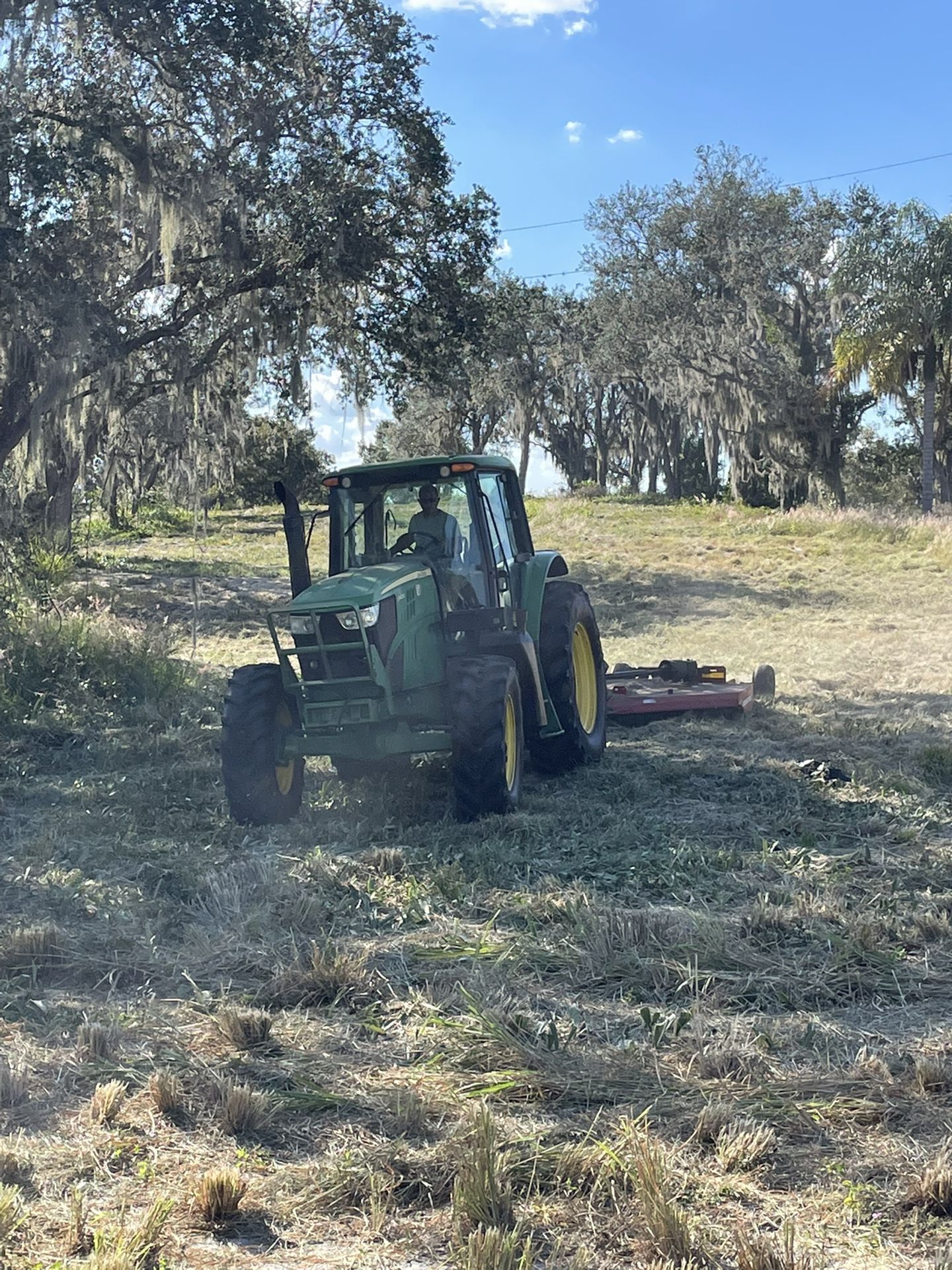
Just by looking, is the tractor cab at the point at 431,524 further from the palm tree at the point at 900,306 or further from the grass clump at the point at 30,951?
the palm tree at the point at 900,306

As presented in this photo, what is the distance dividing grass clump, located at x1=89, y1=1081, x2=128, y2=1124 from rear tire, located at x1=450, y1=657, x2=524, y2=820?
10.8ft

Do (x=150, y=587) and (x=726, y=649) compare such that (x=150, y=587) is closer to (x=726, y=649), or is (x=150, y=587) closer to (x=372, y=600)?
(x=726, y=649)

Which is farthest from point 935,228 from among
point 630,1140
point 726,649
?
point 630,1140

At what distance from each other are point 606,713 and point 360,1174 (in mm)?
6824

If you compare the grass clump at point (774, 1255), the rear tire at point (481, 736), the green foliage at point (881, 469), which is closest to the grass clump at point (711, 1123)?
the grass clump at point (774, 1255)

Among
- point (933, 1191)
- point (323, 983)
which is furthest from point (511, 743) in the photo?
point (933, 1191)

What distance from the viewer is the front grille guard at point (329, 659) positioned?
23.2 ft

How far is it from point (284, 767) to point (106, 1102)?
153 inches

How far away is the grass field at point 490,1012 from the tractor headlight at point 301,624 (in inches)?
45.3

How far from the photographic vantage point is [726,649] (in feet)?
50.0

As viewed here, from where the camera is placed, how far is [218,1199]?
10.6 feet

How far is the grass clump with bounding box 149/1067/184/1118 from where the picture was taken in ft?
12.5

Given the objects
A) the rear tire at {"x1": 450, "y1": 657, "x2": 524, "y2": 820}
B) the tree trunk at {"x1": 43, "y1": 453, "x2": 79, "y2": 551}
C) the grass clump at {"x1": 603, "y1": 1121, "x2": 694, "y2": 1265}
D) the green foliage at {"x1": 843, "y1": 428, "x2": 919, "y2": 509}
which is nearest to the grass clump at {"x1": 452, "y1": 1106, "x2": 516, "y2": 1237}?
the grass clump at {"x1": 603, "y1": 1121, "x2": 694, "y2": 1265}

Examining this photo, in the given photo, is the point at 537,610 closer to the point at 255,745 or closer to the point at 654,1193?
Result: the point at 255,745
